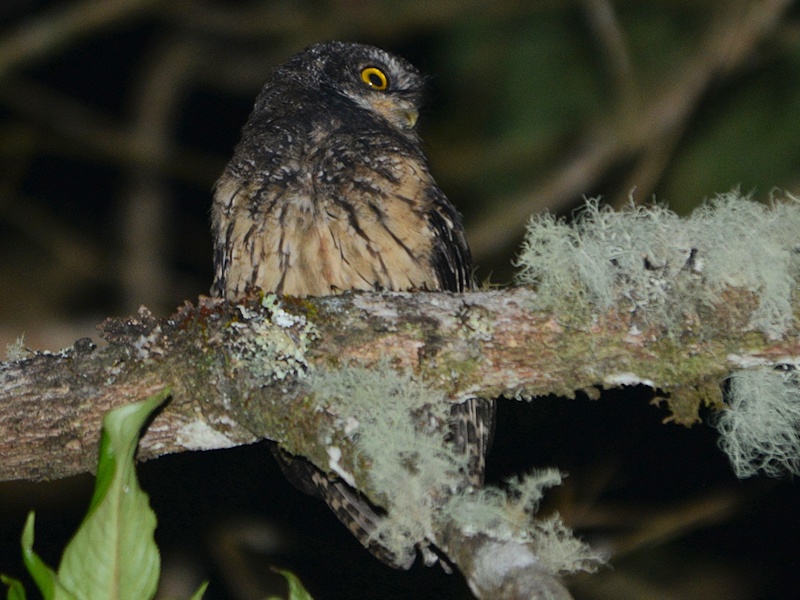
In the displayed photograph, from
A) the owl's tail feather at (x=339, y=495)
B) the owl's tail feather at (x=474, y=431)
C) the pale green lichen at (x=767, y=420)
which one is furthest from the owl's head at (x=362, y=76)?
the pale green lichen at (x=767, y=420)

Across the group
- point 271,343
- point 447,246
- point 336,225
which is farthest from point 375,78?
point 271,343

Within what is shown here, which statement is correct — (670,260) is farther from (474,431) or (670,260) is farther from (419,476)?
(474,431)

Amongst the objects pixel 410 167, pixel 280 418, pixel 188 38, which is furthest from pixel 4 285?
pixel 280 418

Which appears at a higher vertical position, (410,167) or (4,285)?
(4,285)

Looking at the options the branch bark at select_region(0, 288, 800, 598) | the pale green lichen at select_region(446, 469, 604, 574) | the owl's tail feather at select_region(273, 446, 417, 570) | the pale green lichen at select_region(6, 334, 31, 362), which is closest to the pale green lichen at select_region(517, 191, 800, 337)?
the branch bark at select_region(0, 288, 800, 598)

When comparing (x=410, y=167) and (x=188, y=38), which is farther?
(x=188, y=38)

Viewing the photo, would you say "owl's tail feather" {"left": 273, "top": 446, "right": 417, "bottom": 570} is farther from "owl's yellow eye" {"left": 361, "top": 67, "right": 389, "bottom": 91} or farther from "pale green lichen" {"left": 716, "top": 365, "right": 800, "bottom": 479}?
"owl's yellow eye" {"left": 361, "top": 67, "right": 389, "bottom": 91}

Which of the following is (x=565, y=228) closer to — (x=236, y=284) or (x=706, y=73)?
(x=236, y=284)
